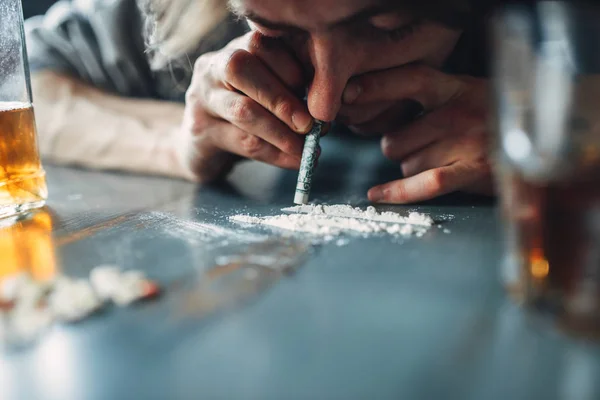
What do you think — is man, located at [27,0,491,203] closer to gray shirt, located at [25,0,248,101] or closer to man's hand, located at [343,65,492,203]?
man's hand, located at [343,65,492,203]

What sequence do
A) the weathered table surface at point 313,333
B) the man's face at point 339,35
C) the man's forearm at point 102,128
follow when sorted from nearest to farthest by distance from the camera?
the weathered table surface at point 313,333 < the man's face at point 339,35 < the man's forearm at point 102,128

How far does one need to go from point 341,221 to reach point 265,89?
0.84ft

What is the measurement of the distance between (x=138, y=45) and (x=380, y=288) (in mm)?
1133

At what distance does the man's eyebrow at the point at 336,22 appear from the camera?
783 millimetres

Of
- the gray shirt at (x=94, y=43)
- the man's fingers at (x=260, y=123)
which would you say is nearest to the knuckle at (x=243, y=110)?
the man's fingers at (x=260, y=123)

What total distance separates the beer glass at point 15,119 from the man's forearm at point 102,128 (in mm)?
323

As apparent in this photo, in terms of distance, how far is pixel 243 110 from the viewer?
98 centimetres

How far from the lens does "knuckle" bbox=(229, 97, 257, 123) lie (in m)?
0.98

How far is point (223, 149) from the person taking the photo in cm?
A: 112

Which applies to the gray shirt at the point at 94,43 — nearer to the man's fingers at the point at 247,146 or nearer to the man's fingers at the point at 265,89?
the man's fingers at the point at 247,146

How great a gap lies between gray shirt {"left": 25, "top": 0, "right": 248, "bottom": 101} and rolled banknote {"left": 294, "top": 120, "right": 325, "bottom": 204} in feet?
1.92

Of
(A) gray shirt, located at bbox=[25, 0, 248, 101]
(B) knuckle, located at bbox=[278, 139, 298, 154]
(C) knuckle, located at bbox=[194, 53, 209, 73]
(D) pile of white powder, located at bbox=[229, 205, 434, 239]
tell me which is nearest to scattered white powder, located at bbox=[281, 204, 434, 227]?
(D) pile of white powder, located at bbox=[229, 205, 434, 239]

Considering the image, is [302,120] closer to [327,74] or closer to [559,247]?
[327,74]

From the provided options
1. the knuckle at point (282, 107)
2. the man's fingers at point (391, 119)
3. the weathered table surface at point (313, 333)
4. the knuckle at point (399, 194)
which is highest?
the knuckle at point (282, 107)
